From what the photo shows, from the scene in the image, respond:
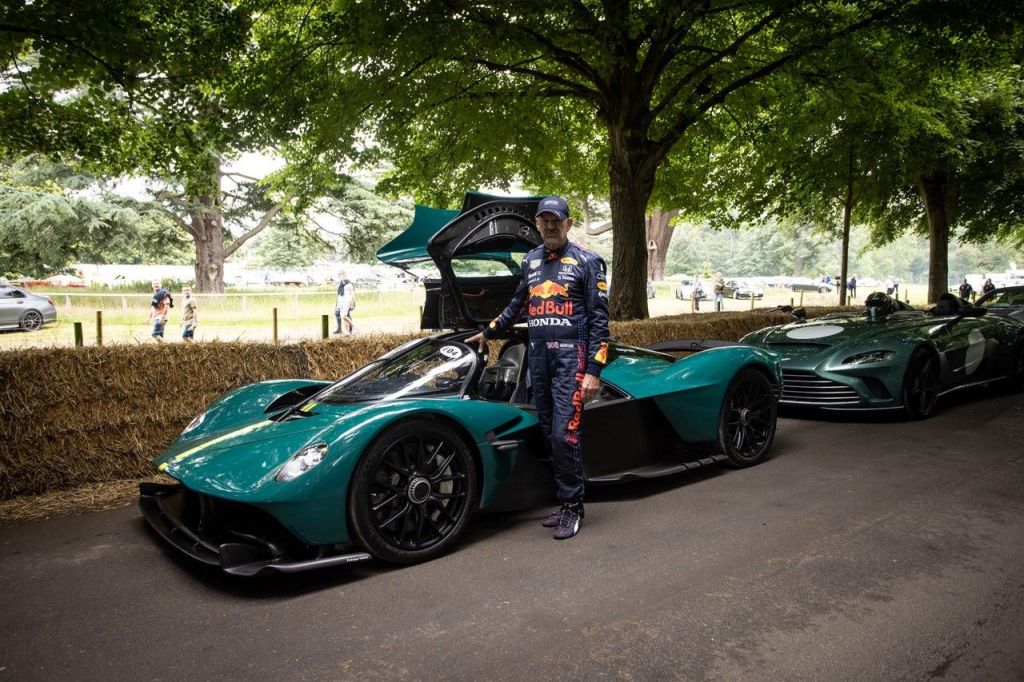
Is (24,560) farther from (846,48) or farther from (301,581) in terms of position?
(846,48)

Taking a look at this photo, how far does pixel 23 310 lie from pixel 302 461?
19.8 metres

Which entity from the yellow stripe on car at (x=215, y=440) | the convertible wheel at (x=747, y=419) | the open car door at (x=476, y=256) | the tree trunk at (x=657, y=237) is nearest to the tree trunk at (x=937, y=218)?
the convertible wheel at (x=747, y=419)

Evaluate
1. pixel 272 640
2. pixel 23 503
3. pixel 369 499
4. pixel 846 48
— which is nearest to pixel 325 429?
pixel 369 499

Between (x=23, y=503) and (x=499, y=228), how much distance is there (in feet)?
12.2

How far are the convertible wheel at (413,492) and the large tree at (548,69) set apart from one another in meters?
7.20

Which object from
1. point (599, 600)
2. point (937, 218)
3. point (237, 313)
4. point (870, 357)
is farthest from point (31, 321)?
point (937, 218)

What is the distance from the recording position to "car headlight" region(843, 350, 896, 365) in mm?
6793

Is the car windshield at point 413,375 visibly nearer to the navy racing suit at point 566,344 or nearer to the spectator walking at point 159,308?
the navy racing suit at point 566,344

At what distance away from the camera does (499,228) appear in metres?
4.48

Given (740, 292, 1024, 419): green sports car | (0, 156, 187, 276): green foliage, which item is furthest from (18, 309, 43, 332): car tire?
(740, 292, 1024, 419): green sports car

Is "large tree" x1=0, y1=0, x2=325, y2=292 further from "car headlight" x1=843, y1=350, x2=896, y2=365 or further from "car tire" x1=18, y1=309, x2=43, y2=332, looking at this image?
"car tire" x1=18, y1=309, x2=43, y2=332

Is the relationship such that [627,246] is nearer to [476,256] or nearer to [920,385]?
[920,385]

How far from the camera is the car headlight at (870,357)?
→ 22.3ft

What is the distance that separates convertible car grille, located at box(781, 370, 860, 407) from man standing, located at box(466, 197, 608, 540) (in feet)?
12.2
